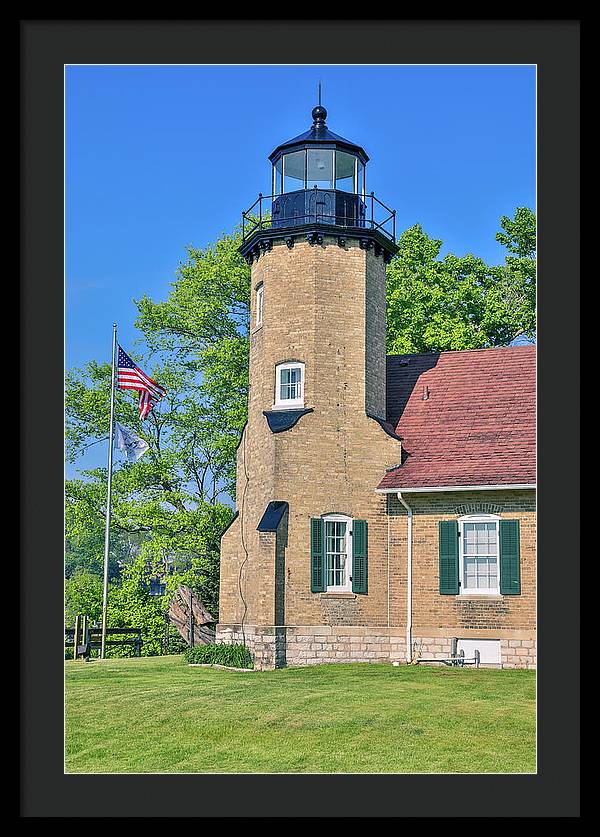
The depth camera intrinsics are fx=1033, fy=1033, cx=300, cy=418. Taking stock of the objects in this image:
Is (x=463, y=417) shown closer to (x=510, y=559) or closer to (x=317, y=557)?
(x=510, y=559)

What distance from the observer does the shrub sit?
61.0 feet

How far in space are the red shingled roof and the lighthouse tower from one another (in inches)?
26.6

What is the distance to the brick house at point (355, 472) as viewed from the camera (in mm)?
18172

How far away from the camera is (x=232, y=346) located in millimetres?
27438

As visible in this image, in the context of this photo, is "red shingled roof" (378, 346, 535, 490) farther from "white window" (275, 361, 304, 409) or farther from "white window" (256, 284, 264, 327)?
"white window" (256, 284, 264, 327)

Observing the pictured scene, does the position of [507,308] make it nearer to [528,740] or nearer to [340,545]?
[340,545]

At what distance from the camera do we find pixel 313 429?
19156mm

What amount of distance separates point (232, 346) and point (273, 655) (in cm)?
1119

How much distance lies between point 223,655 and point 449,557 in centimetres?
457
